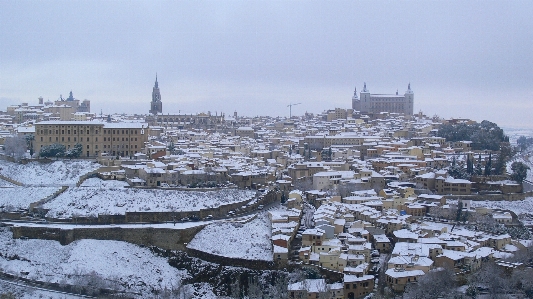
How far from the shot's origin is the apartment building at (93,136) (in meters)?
30.1

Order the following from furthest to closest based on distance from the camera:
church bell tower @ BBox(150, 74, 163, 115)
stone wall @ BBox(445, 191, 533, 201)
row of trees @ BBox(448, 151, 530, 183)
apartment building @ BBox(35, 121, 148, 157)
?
church bell tower @ BBox(150, 74, 163, 115) < apartment building @ BBox(35, 121, 148, 157) < row of trees @ BBox(448, 151, 530, 183) < stone wall @ BBox(445, 191, 533, 201)

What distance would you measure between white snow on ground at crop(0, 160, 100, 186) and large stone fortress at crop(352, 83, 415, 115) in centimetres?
3380

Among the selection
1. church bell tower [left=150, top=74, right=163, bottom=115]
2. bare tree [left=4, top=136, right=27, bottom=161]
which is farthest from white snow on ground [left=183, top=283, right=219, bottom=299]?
church bell tower [left=150, top=74, right=163, bottom=115]

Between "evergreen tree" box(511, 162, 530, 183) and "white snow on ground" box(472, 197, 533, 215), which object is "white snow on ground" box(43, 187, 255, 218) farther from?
"evergreen tree" box(511, 162, 530, 183)

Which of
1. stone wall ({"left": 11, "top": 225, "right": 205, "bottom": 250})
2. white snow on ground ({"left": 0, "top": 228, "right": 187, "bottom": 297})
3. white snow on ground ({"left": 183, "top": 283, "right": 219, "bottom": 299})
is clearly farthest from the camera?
stone wall ({"left": 11, "top": 225, "right": 205, "bottom": 250})

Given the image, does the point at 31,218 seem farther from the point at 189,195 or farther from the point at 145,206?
the point at 189,195

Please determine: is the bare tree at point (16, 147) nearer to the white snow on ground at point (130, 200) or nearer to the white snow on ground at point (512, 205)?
the white snow on ground at point (130, 200)

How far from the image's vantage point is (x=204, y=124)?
50.7 metres

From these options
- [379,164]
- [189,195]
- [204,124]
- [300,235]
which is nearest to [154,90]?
[204,124]

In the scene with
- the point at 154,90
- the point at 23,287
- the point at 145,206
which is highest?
the point at 154,90

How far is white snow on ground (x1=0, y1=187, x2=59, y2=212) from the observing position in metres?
24.0

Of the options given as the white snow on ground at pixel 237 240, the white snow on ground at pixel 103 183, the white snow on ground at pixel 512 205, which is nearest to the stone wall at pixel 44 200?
the white snow on ground at pixel 103 183

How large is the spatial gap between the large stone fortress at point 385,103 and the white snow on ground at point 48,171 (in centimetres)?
3380

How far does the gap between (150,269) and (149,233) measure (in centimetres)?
152
